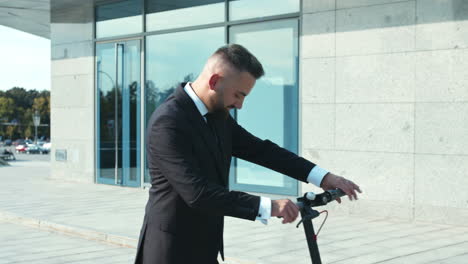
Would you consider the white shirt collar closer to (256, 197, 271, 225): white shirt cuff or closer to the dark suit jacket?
the dark suit jacket

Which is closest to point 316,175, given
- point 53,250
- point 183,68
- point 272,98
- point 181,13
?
point 53,250

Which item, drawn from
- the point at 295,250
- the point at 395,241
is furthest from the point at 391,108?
the point at 295,250

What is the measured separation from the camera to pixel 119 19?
1321 cm

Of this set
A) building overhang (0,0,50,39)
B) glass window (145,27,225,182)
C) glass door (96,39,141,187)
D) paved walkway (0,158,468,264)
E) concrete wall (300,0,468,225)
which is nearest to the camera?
paved walkway (0,158,468,264)

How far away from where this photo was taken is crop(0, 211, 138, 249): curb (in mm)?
7367

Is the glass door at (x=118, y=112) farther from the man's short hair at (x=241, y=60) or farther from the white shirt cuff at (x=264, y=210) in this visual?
the white shirt cuff at (x=264, y=210)

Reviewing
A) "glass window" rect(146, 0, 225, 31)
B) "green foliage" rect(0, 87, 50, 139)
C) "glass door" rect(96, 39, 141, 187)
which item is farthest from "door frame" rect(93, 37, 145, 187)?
"green foliage" rect(0, 87, 50, 139)

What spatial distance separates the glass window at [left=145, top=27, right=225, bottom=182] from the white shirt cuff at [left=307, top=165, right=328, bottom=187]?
27.9ft

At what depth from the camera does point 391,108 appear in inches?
340

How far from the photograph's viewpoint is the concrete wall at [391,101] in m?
Result: 8.09

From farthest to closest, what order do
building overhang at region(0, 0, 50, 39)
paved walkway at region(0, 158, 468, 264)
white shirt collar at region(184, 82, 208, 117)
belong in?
building overhang at region(0, 0, 50, 39) < paved walkway at region(0, 158, 468, 264) < white shirt collar at region(184, 82, 208, 117)

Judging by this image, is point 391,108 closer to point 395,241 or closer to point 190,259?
point 395,241

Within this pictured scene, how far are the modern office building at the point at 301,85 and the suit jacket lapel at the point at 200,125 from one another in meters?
5.98

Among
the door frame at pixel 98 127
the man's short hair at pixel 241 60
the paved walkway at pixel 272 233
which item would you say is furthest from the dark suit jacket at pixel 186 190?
the door frame at pixel 98 127
